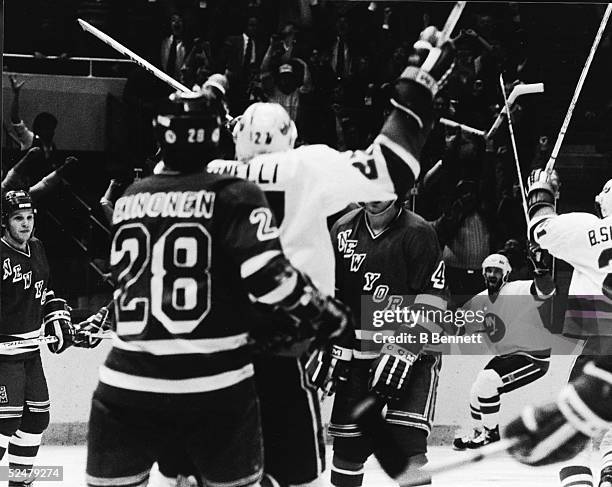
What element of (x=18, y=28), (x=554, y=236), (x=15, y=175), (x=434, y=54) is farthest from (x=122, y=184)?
(x=434, y=54)

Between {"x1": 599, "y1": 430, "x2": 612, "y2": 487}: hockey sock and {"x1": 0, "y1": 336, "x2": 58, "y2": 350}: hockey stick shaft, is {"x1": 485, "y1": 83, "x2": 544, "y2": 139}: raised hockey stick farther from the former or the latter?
{"x1": 0, "y1": 336, "x2": 58, "y2": 350}: hockey stick shaft

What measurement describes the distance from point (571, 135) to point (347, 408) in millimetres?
1676

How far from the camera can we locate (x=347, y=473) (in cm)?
369

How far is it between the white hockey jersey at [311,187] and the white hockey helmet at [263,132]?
0.11 metres

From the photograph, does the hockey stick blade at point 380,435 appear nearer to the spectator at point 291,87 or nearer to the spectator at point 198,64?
the spectator at point 291,87

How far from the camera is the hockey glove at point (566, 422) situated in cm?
333

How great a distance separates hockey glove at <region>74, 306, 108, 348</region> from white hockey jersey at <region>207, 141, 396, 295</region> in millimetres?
2051

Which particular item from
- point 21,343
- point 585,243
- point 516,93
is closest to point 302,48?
point 516,93

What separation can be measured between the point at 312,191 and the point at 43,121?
2034 mm

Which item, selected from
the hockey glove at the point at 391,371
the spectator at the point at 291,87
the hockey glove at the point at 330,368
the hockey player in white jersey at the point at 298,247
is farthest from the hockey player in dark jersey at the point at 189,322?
the spectator at the point at 291,87

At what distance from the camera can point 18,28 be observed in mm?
4277

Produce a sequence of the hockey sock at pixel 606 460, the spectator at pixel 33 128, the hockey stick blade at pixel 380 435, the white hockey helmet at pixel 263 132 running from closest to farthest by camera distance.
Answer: the white hockey helmet at pixel 263 132
the hockey stick blade at pixel 380 435
the hockey sock at pixel 606 460
the spectator at pixel 33 128

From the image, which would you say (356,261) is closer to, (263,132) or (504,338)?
(263,132)

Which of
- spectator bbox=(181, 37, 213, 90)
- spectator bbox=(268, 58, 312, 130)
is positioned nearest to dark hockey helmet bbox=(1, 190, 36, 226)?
spectator bbox=(181, 37, 213, 90)
